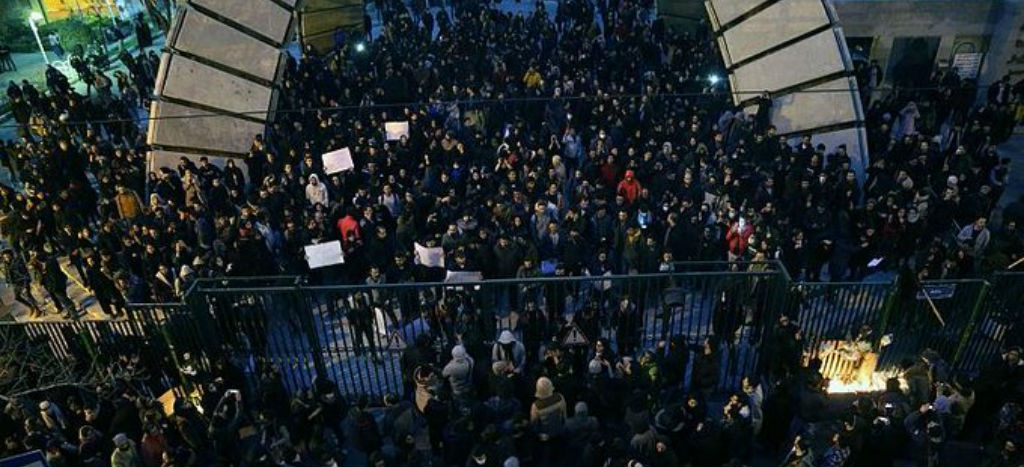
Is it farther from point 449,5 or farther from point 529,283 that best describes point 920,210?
point 449,5

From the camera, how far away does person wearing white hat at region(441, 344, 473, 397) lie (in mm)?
9500

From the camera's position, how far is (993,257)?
1112 centimetres

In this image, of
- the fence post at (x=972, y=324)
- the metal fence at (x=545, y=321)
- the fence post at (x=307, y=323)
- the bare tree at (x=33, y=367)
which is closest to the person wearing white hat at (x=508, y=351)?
the metal fence at (x=545, y=321)

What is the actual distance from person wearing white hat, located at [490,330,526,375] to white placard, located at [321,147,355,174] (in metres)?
6.11

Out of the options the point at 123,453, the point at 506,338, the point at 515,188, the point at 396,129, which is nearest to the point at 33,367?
the point at 123,453

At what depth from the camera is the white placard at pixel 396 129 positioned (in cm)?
1559

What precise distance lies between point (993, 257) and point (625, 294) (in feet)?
18.9

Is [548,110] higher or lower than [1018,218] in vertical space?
higher

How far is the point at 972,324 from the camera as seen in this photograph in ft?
33.8

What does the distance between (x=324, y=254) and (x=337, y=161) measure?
3022 millimetres

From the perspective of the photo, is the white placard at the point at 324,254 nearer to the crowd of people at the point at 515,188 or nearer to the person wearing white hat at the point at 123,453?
the crowd of people at the point at 515,188

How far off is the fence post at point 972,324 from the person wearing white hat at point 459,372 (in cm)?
697

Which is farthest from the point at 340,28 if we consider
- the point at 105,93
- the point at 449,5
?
the point at 105,93

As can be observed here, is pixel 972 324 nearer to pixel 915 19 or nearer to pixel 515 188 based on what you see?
pixel 515 188
